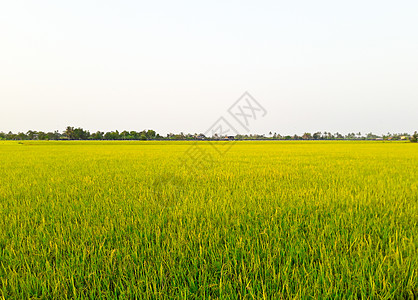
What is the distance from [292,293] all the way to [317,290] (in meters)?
0.15

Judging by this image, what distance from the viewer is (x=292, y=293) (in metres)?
1.27

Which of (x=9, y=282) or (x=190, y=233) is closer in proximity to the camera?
(x=9, y=282)

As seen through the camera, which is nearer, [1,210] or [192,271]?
[192,271]

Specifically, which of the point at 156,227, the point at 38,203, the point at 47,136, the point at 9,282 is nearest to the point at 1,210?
the point at 38,203

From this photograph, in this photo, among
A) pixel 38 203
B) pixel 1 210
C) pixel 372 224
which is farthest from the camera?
pixel 38 203

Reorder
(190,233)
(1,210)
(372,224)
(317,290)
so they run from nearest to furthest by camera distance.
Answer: (317,290), (190,233), (372,224), (1,210)

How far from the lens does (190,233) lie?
2133 millimetres

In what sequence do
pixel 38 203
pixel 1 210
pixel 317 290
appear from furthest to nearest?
pixel 38 203 → pixel 1 210 → pixel 317 290

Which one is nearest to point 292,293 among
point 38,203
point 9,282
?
point 9,282

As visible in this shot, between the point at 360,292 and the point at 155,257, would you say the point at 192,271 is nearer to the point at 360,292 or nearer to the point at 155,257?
the point at 155,257

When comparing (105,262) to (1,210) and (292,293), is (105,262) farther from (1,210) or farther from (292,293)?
(1,210)

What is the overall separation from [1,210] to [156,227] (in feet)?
8.31

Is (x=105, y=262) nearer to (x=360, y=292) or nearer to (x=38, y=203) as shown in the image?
(x=360, y=292)

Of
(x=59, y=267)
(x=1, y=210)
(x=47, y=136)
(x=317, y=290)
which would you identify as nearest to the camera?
(x=317, y=290)
